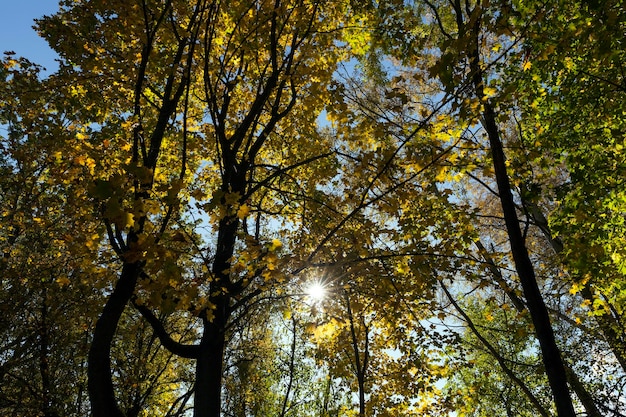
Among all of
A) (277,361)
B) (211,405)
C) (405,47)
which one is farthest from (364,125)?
(277,361)

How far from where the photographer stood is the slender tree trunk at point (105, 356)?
4.36 meters

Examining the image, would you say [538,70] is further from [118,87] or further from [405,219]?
[118,87]

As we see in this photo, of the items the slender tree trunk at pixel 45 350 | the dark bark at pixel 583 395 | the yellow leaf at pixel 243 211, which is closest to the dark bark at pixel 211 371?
the yellow leaf at pixel 243 211

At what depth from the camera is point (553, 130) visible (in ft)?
22.5

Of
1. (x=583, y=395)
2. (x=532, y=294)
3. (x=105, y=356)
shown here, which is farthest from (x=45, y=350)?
(x=583, y=395)

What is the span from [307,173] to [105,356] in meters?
5.61

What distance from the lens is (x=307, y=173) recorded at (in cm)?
908

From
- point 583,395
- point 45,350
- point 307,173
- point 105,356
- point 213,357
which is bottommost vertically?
point 105,356

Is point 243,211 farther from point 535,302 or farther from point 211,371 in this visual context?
point 535,302

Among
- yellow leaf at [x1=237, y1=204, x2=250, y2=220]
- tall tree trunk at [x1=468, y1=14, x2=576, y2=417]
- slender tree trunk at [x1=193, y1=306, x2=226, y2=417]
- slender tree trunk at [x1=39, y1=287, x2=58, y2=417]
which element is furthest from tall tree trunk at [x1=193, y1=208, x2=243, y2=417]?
slender tree trunk at [x1=39, y1=287, x2=58, y2=417]

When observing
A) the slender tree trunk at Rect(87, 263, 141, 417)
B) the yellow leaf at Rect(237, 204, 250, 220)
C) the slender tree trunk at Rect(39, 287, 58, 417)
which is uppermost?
the slender tree trunk at Rect(39, 287, 58, 417)

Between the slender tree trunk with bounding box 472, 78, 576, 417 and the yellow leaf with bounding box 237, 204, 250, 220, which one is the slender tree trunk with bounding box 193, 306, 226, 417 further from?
the slender tree trunk with bounding box 472, 78, 576, 417

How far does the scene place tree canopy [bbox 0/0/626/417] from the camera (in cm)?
435

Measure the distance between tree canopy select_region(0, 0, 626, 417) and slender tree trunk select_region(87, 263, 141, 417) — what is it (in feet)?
0.08
